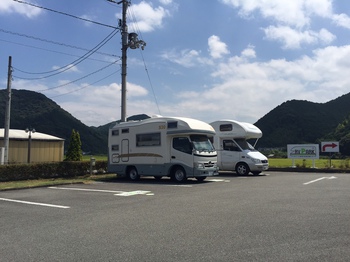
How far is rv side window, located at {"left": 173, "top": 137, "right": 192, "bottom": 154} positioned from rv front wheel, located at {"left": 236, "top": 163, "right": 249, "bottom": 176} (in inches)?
205

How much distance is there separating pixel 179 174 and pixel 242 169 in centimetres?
511

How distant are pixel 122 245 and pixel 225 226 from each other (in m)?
2.17

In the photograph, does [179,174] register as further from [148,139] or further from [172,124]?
[148,139]

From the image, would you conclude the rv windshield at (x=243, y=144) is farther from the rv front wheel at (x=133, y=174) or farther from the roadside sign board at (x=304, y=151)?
the rv front wheel at (x=133, y=174)

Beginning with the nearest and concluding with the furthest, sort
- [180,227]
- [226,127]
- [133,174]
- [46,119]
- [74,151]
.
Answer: [180,227] < [133,174] < [226,127] < [74,151] < [46,119]

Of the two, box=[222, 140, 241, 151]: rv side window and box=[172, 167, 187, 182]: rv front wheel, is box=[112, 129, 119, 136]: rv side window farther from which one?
box=[222, 140, 241, 151]: rv side window

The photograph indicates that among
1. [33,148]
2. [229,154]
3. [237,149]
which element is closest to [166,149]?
[229,154]

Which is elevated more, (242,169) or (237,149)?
(237,149)

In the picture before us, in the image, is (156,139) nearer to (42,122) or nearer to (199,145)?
(199,145)

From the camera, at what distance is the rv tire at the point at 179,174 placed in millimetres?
16422

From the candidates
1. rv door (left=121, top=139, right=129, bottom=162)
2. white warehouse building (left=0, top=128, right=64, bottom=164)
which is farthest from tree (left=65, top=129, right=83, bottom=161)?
rv door (left=121, top=139, right=129, bottom=162)

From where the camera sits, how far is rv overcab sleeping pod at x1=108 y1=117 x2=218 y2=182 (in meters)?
16.2

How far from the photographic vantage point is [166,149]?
665 inches

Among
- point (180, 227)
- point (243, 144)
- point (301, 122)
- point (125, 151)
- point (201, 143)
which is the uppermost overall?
point (301, 122)
